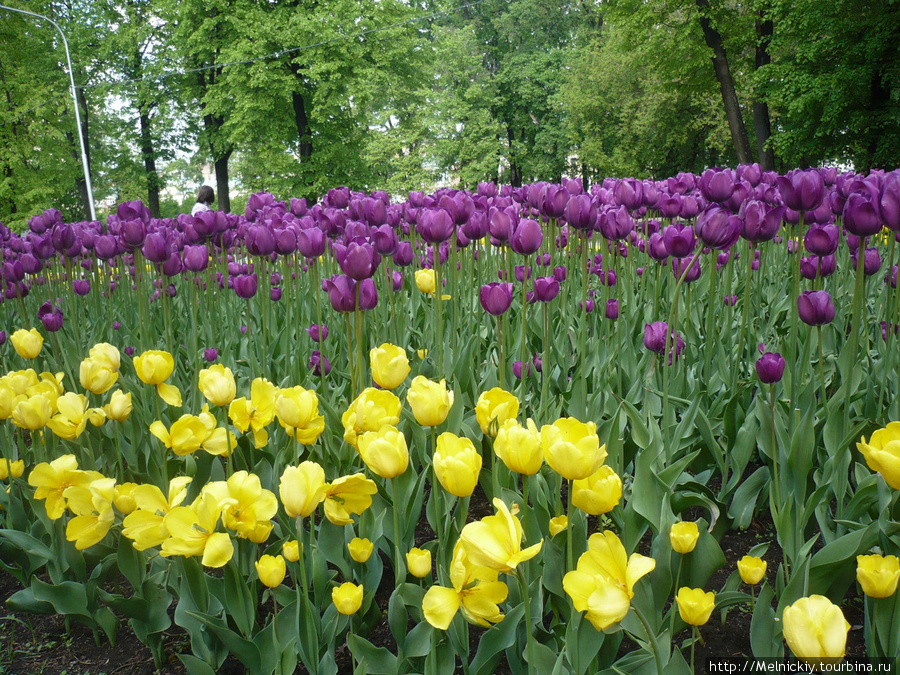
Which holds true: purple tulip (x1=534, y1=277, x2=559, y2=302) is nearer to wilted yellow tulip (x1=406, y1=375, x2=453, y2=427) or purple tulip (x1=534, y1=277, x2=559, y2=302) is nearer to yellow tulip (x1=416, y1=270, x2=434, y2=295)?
wilted yellow tulip (x1=406, y1=375, x2=453, y2=427)

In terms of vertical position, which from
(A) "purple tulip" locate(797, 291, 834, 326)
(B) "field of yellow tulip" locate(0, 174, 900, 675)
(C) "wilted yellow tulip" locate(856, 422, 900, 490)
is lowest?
(B) "field of yellow tulip" locate(0, 174, 900, 675)

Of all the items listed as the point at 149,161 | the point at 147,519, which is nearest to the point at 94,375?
the point at 147,519

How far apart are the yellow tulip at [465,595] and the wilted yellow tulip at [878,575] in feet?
2.02

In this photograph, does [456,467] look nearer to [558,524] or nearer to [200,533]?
[558,524]

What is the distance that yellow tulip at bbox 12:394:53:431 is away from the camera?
1.66 m

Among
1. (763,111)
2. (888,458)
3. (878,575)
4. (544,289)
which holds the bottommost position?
(878,575)

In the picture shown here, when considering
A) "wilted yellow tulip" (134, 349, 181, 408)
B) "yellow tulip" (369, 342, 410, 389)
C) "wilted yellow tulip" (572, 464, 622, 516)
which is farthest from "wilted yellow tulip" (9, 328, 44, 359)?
"wilted yellow tulip" (572, 464, 622, 516)

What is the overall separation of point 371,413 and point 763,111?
19.8 meters

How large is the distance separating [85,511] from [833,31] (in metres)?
19.1

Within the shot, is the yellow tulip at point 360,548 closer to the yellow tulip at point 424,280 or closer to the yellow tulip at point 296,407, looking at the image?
the yellow tulip at point 296,407

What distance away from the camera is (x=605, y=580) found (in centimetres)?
96

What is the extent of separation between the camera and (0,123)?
64.6ft

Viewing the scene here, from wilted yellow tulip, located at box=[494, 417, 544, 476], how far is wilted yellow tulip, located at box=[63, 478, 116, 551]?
881mm

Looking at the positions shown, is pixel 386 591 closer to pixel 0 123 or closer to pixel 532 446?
pixel 532 446
